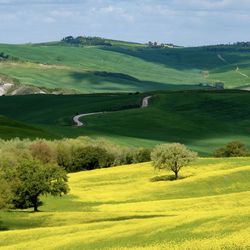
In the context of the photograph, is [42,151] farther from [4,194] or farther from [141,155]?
[4,194]

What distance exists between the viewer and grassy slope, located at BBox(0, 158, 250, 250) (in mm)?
44406

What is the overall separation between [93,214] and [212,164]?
131ft

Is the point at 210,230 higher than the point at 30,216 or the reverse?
higher

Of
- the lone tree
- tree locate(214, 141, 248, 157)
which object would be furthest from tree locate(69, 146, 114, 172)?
the lone tree

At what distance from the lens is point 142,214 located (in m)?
63.9

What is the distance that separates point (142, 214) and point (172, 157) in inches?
1302

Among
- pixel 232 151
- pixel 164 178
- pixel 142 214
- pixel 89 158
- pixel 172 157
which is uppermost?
pixel 172 157

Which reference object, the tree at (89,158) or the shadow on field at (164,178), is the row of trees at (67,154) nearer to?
the tree at (89,158)

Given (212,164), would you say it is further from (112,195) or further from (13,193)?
(13,193)

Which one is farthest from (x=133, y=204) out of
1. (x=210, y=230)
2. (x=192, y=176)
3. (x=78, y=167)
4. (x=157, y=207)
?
(x=78, y=167)

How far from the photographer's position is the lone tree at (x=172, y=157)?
96.2m

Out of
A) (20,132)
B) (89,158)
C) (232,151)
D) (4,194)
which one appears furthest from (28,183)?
(20,132)

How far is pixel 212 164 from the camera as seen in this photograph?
103m

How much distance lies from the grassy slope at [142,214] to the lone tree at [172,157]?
210cm
